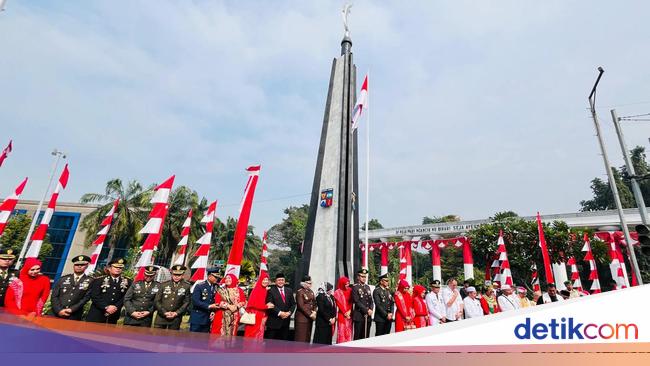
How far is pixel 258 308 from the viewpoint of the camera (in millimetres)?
5855

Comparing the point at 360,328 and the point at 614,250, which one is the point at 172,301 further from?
the point at 614,250

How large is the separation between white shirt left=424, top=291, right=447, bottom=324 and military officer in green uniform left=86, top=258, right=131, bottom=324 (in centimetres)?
590

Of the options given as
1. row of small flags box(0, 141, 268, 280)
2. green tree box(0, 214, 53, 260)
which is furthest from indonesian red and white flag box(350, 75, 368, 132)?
green tree box(0, 214, 53, 260)

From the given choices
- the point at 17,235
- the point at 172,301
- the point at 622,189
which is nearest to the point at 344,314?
the point at 172,301

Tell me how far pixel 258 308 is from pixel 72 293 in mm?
2769

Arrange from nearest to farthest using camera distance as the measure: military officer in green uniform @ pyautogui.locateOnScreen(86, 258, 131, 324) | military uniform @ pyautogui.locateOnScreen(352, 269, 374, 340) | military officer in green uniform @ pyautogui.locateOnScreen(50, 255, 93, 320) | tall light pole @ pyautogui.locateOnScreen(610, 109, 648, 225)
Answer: military officer in green uniform @ pyautogui.locateOnScreen(50, 255, 93, 320)
military officer in green uniform @ pyautogui.locateOnScreen(86, 258, 131, 324)
military uniform @ pyautogui.locateOnScreen(352, 269, 374, 340)
tall light pole @ pyautogui.locateOnScreen(610, 109, 648, 225)

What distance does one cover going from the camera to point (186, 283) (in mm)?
5926

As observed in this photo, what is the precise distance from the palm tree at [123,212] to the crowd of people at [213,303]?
20.0 metres

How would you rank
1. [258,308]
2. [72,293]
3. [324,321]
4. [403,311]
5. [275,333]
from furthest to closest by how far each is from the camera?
[403,311], [324,321], [275,333], [258,308], [72,293]

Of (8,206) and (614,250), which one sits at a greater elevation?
(614,250)

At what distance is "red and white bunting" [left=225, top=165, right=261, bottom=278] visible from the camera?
5.21 metres

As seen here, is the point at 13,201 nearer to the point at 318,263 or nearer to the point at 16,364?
the point at 318,263

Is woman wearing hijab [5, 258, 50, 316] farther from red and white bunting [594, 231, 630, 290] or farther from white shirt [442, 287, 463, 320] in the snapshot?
red and white bunting [594, 231, 630, 290]

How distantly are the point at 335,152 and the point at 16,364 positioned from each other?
1117 centimetres
